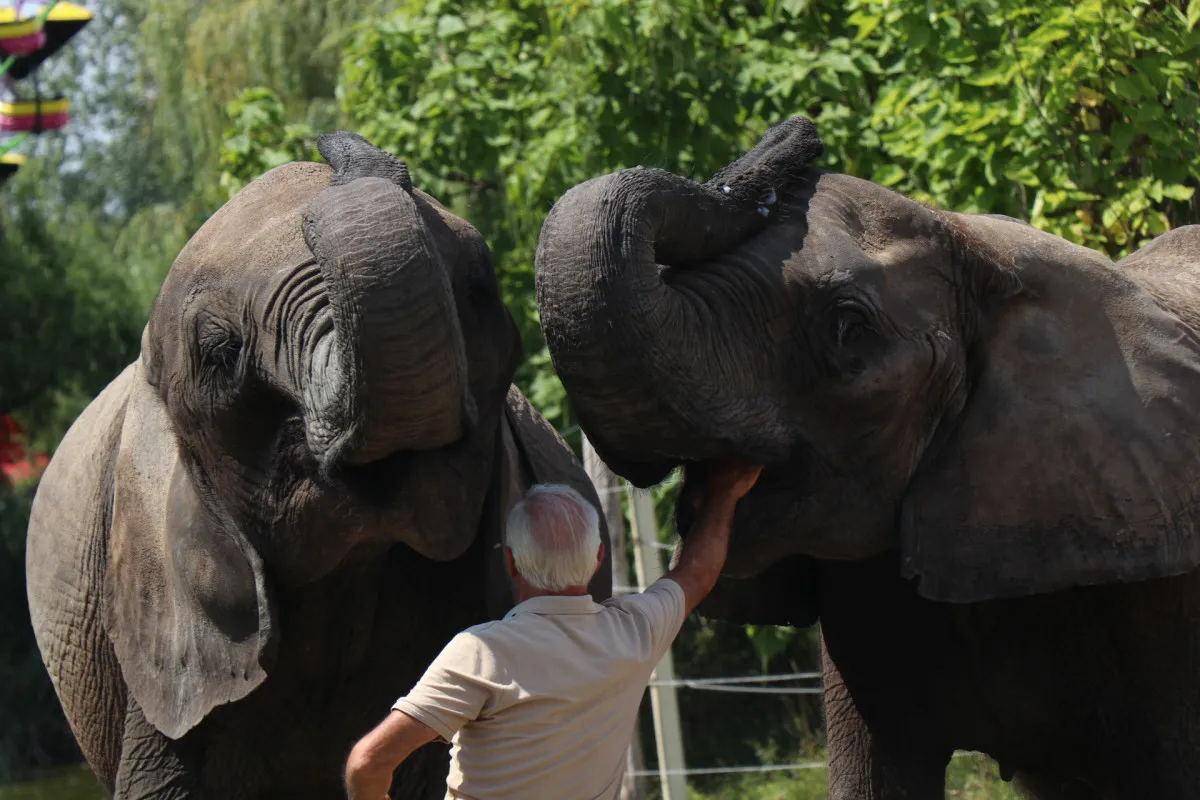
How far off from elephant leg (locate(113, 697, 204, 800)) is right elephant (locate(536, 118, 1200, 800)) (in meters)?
1.35

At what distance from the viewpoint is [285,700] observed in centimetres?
411

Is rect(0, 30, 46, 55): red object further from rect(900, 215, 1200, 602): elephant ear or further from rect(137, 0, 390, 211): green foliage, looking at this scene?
rect(900, 215, 1200, 602): elephant ear

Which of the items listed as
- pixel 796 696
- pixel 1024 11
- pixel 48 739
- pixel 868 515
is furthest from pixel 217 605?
pixel 48 739

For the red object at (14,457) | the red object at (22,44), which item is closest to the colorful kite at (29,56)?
the red object at (22,44)

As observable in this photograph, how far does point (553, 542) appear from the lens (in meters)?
3.21

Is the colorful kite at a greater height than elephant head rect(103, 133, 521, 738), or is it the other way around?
elephant head rect(103, 133, 521, 738)

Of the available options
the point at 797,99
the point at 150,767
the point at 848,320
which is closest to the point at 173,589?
the point at 150,767

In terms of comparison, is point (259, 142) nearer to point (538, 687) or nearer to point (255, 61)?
point (255, 61)

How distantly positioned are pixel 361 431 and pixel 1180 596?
Result: 1.78m

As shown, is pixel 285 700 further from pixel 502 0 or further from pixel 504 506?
pixel 502 0

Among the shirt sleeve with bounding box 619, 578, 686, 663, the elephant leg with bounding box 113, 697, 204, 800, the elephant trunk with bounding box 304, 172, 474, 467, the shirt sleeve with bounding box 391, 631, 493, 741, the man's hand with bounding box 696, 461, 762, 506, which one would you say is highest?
the elephant trunk with bounding box 304, 172, 474, 467

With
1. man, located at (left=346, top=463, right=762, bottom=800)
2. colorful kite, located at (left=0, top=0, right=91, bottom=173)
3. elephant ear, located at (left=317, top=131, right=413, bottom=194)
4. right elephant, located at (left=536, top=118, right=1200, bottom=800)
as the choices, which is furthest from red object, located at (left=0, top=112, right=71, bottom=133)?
man, located at (left=346, top=463, right=762, bottom=800)

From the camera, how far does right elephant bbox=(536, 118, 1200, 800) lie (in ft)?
10.8

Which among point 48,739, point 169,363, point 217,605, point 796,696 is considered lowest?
point 48,739
